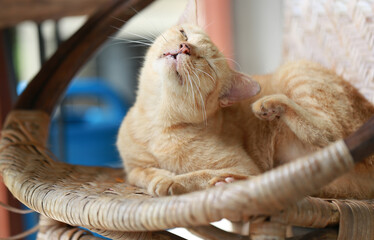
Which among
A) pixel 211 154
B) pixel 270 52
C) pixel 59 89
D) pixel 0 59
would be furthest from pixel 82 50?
pixel 270 52

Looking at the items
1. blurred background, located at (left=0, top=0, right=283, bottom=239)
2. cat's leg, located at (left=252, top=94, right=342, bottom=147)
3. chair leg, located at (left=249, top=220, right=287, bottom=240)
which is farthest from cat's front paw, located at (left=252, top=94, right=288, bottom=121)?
blurred background, located at (left=0, top=0, right=283, bottom=239)

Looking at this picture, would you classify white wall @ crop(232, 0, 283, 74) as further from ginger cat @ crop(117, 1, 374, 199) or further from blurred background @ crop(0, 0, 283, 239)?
ginger cat @ crop(117, 1, 374, 199)

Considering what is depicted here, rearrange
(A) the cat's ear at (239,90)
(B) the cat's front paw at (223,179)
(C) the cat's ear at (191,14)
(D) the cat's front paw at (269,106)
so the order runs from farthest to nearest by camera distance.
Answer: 1. (C) the cat's ear at (191,14)
2. (A) the cat's ear at (239,90)
3. (D) the cat's front paw at (269,106)
4. (B) the cat's front paw at (223,179)

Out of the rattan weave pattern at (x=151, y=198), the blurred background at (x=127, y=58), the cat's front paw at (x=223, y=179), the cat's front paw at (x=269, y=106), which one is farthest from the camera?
the blurred background at (x=127, y=58)

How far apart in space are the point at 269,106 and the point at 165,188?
11.4 inches

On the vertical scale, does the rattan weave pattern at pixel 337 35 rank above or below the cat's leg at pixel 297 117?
above

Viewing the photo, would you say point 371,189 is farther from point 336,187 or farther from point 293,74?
point 293,74

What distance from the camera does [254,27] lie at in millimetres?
2674

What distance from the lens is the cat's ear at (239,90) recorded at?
3.19 ft

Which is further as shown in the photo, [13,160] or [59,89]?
[59,89]

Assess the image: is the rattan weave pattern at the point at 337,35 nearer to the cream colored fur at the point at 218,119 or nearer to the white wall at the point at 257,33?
the cream colored fur at the point at 218,119

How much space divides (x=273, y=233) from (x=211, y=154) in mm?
345

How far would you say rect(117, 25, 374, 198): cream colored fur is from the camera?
90 cm

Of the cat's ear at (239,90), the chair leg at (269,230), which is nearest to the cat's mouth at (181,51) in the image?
the cat's ear at (239,90)
